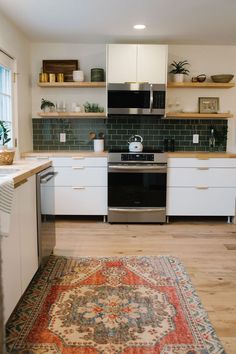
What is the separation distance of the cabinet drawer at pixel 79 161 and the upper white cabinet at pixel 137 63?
99 cm

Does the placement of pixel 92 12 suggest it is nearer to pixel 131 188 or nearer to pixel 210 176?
pixel 131 188

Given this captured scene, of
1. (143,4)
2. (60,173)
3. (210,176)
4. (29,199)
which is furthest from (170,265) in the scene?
(143,4)

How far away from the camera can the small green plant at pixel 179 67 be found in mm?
4262

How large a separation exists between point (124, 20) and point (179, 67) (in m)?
1.18

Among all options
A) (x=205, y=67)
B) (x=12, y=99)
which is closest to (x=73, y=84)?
(x=12, y=99)

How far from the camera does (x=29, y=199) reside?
218 cm

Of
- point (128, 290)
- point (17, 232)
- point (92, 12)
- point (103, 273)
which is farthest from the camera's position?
point (92, 12)

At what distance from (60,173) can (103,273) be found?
1711mm

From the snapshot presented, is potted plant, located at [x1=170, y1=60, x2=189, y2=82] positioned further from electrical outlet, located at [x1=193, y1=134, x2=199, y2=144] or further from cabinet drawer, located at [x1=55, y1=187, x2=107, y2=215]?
cabinet drawer, located at [x1=55, y1=187, x2=107, y2=215]

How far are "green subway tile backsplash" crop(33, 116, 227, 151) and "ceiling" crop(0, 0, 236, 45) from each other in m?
1.04

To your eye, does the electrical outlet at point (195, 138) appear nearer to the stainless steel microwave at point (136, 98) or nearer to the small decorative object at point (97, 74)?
the stainless steel microwave at point (136, 98)

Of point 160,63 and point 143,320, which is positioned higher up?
point 160,63

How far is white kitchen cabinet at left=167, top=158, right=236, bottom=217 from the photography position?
3963 mm

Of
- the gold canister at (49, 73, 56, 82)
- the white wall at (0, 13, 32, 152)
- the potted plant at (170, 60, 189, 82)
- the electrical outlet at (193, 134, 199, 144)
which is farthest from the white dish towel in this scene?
the electrical outlet at (193, 134, 199, 144)
